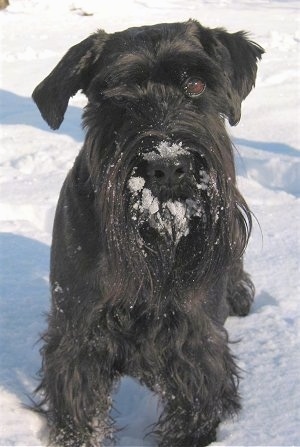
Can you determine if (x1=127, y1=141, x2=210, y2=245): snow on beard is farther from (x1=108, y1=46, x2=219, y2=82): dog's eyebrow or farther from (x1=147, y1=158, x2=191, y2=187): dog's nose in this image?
(x1=108, y1=46, x2=219, y2=82): dog's eyebrow

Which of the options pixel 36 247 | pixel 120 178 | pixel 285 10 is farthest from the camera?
pixel 285 10

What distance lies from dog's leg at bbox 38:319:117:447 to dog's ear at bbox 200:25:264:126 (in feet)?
3.45

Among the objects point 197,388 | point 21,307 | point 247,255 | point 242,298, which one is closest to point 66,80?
point 197,388

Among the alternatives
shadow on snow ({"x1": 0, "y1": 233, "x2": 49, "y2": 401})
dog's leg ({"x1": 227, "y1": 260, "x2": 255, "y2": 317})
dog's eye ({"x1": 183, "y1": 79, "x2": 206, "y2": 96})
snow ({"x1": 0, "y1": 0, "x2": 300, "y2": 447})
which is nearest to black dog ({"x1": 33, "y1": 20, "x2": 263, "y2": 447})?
dog's eye ({"x1": 183, "y1": 79, "x2": 206, "y2": 96})

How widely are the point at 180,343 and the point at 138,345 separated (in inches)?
6.7

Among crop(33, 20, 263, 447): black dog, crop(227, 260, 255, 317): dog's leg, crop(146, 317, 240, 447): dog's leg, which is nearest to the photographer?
crop(33, 20, 263, 447): black dog

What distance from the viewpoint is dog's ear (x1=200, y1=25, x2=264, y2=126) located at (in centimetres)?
228

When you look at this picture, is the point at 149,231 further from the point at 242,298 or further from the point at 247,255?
the point at 247,255

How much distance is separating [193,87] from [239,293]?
1545mm

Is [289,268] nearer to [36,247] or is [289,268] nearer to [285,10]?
[36,247]

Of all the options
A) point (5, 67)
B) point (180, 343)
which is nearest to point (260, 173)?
point (180, 343)

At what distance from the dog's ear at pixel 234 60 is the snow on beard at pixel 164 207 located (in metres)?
0.49

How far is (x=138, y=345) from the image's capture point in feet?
7.51

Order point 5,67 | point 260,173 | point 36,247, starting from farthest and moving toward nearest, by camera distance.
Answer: point 5,67 → point 260,173 → point 36,247
